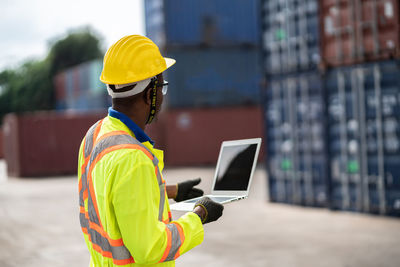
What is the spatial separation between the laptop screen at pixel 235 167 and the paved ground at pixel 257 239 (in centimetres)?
401

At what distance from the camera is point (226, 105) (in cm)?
2503

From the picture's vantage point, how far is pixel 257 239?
26.6 feet

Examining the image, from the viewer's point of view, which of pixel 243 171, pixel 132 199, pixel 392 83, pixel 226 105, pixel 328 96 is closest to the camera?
pixel 132 199

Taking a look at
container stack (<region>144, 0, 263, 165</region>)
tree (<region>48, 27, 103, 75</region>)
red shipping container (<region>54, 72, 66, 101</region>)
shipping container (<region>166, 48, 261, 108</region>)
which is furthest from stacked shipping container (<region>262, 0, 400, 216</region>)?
tree (<region>48, 27, 103, 75</region>)

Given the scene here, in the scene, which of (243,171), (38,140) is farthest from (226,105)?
(243,171)

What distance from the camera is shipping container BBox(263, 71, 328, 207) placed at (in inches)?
408

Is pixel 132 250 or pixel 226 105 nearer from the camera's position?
pixel 132 250

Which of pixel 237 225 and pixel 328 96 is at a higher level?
pixel 328 96

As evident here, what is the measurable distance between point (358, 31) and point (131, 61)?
8248 mm

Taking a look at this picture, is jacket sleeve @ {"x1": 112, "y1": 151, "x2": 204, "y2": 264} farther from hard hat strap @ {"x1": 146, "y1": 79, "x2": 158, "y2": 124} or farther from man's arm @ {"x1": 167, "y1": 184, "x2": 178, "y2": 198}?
man's arm @ {"x1": 167, "y1": 184, "x2": 178, "y2": 198}

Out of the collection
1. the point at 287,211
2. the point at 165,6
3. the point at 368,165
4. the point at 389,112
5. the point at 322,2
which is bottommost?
the point at 287,211

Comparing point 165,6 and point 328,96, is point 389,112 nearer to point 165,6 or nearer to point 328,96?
point 328,96

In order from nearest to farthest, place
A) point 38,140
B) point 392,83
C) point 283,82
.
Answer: point 392,83, point 283,82, point 38,140

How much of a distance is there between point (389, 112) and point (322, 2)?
8.23 feet
